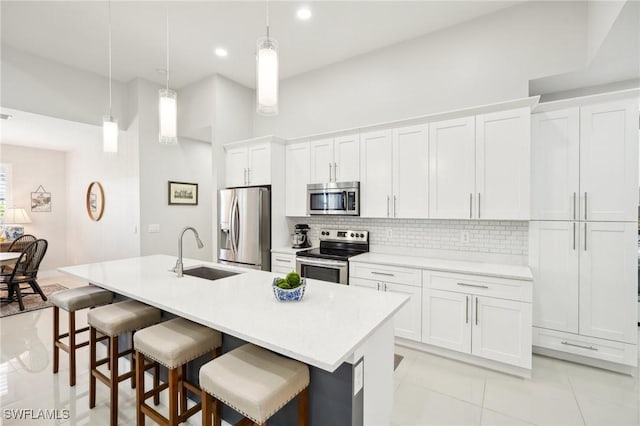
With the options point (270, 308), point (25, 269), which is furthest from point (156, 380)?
point (25, 269)

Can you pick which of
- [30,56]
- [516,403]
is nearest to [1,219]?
[30,56]

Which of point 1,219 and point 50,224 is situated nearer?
point 1,219

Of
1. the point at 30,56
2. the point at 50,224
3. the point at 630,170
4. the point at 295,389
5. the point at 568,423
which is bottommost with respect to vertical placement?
the point at 568,423

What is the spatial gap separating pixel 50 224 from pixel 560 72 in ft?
30.1

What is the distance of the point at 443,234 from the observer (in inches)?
133

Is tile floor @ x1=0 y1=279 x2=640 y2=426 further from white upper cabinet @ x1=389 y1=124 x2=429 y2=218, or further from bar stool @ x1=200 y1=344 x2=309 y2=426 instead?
white upper cabinet @ x1=389 y1=124 x2=429 y2=218

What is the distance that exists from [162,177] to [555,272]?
200 inches

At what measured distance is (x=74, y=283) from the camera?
586 centimetres

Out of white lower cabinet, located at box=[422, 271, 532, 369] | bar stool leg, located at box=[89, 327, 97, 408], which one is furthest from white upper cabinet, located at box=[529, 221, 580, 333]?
bar stool leg, located at box=[89, 327, 97, 408]

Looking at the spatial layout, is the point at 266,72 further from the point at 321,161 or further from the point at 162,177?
the point at 162,177

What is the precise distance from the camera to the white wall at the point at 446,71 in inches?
110

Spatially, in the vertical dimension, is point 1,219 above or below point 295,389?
above

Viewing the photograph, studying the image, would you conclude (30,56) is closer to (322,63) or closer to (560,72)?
(322,63)

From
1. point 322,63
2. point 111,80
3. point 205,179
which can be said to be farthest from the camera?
point 205,179
